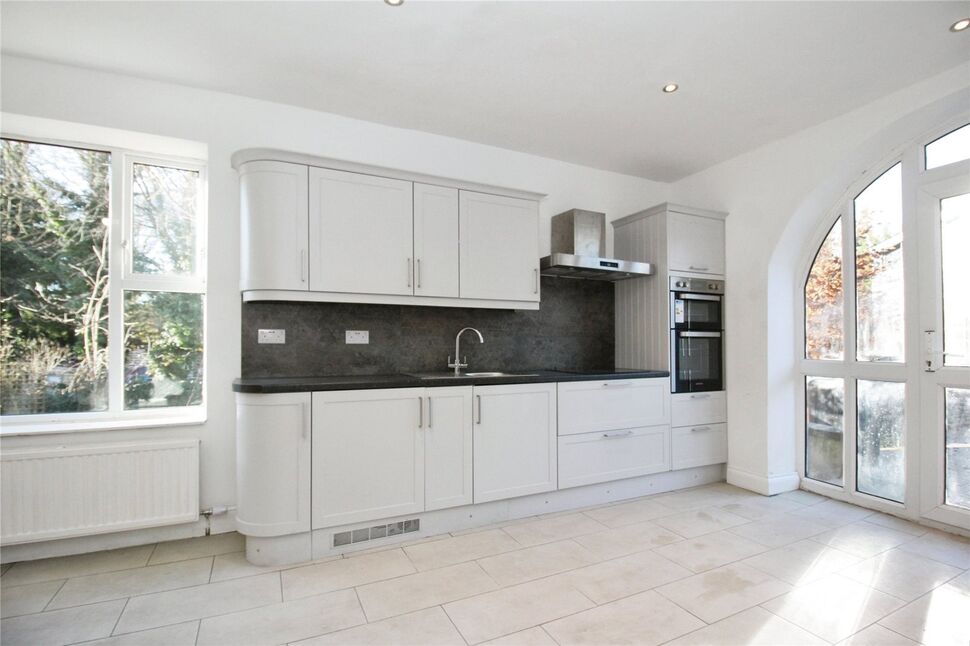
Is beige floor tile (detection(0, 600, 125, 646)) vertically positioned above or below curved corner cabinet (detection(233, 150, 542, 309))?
below

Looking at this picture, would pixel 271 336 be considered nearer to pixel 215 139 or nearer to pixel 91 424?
pixel 91 424

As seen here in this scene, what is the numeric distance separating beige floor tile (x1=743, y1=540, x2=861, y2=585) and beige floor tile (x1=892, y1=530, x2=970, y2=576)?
0.41m

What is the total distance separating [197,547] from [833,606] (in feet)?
10.5

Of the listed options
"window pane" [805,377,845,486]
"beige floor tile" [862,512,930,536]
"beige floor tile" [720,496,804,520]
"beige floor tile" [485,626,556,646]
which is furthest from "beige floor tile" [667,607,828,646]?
"window pane" [805,377,845,486]

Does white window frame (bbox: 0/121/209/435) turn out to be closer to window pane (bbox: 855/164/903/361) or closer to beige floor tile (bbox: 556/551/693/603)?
beige floor tile (bbox: 556/551/693/603)

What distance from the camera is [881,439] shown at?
3.21m

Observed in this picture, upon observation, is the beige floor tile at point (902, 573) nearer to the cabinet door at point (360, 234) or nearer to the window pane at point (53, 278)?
the cabinet door at point (360, 234)

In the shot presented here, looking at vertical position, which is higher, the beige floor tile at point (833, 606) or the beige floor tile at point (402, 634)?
the beige floor tile at point (402, 634)

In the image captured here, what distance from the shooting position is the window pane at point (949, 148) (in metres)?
2.85

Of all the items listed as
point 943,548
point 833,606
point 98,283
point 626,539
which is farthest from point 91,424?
point 943,548

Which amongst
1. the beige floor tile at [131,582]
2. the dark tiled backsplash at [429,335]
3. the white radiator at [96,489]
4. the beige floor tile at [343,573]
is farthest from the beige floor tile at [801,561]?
the white radiator at [96,489]

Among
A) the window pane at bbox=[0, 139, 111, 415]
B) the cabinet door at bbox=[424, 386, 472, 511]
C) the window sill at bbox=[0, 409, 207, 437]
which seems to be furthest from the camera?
the cabinet door at bbox=[424, 386, 472, 511]

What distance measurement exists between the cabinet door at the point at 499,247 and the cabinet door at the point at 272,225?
1.06 m

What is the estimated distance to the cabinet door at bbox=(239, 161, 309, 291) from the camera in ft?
8.95
